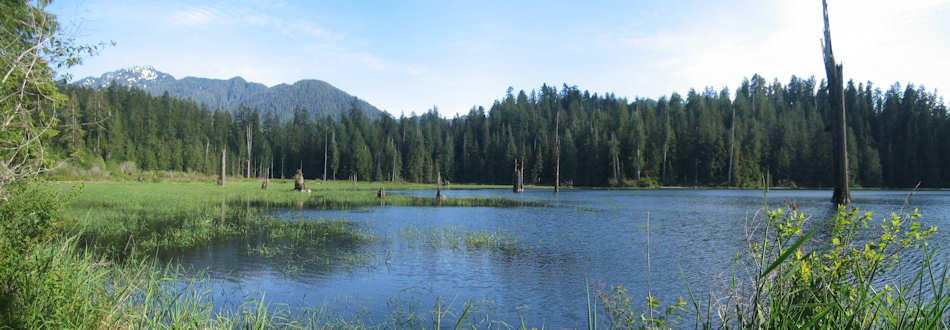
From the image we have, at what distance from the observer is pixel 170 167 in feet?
298

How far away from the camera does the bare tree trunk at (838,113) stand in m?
25.8

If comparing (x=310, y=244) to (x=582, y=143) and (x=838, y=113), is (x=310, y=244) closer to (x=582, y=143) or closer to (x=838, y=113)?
(x=838, y=113)

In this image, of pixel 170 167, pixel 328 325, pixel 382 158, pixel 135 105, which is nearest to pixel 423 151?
pixel 382 158

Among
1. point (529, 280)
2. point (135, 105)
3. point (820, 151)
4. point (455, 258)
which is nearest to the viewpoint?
point (529, 280)

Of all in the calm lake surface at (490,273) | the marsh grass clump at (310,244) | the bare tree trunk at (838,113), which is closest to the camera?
the calm lake surface at (490,273)

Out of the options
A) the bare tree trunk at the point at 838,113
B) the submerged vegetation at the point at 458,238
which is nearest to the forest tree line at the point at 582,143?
the bare tree trunk at the point at 838,113

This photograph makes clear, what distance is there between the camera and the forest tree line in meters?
80.2

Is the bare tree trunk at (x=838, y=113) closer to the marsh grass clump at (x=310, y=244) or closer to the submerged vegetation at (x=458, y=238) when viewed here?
the submerged vegetation at (x=458, y=238)

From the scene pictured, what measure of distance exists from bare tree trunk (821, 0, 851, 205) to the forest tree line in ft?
130

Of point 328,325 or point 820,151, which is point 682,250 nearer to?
point 328,325

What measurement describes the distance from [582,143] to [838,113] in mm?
65434

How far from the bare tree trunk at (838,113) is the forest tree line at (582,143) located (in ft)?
130

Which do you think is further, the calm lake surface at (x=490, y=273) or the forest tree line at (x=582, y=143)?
the forest tree line at (x=582, y=143)

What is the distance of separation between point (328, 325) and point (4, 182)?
16.3 feet
